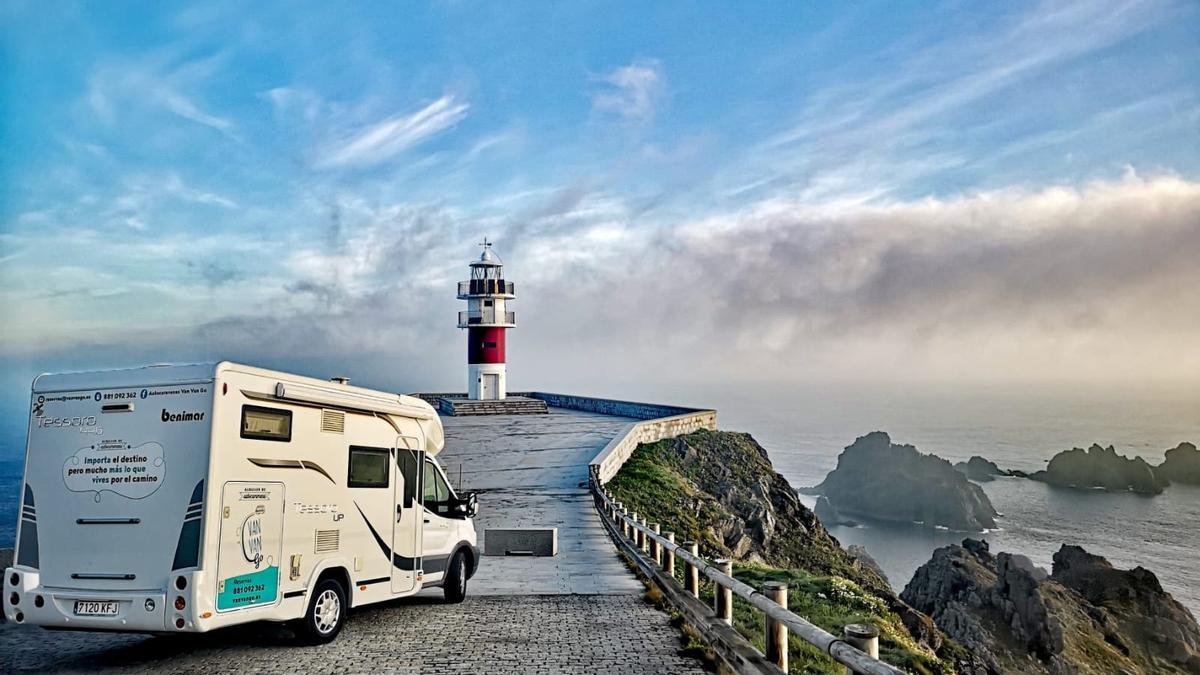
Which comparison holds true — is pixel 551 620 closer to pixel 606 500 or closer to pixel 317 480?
pixel 317 480

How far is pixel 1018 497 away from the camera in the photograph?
3642 inches

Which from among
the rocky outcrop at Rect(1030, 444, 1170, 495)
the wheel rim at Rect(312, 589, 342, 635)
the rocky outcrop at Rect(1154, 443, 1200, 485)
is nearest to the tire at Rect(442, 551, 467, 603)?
the wheel rim at Rect(312, 589, 342, 635)

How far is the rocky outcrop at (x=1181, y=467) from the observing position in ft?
300

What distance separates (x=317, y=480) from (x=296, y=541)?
68cm

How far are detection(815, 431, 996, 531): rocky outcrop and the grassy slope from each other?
131 feet

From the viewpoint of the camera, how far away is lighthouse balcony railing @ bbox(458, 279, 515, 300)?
166 ft

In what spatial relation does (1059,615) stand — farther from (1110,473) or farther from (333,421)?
(1110,473)

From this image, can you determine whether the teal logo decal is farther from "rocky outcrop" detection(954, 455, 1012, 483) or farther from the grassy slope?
"rocky outcrop" detection(954, 455, 1012, 483)

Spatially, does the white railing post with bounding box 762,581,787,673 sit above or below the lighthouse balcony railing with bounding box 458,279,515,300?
below

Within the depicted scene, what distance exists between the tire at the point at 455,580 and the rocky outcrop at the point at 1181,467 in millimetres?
101819

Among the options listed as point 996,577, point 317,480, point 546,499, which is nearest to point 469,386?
point 546,499

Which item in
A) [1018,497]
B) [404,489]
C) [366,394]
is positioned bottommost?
[1018,497]

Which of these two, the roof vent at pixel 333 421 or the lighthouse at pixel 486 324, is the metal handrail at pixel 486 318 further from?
the roof vent at pixel 333 421

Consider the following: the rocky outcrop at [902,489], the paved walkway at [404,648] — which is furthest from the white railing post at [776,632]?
the rocky outcrop at [902,489]
